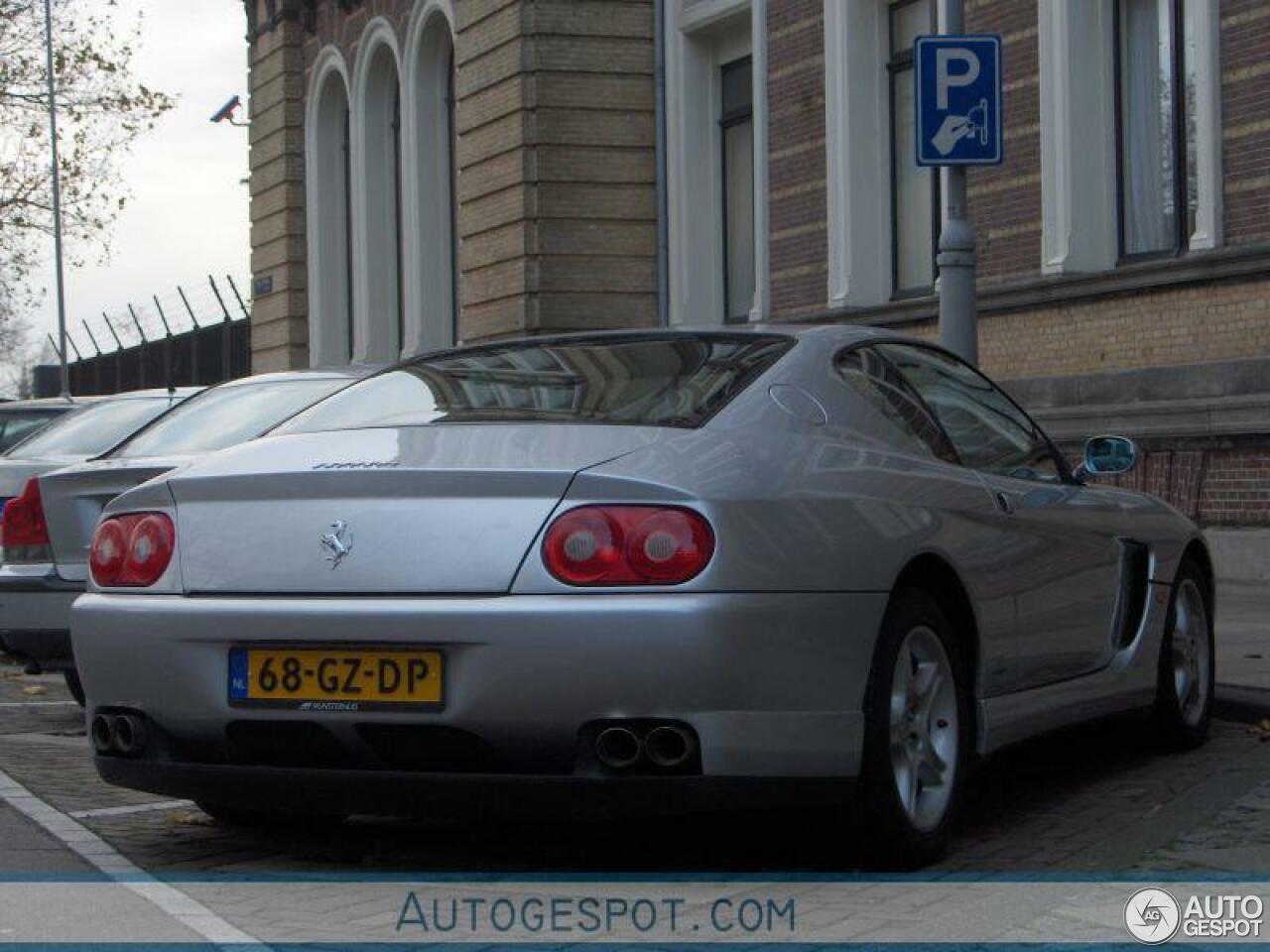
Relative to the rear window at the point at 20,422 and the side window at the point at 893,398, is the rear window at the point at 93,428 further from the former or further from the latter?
the side window at the point at 893,398

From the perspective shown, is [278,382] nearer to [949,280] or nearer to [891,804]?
[949,280]

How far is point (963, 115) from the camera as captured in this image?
11.9 m

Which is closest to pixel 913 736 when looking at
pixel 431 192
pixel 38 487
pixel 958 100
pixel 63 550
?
pixel 63 550

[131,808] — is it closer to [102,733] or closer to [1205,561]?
[102,733]

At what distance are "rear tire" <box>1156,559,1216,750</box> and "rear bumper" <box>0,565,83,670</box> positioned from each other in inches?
168

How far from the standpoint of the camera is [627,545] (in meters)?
5.36

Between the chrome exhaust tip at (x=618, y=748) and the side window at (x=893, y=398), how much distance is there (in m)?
1.44

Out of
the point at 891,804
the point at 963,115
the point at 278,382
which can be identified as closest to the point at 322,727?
the point at 891,804

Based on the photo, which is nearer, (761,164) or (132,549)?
(132,549)

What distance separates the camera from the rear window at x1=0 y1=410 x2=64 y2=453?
1769cm

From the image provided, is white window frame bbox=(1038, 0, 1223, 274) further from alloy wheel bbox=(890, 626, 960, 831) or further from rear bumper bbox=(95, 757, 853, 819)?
rear bumper bbox=(95, 757, 853, 819)

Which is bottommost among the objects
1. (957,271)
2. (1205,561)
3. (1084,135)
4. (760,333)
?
(1205,561)

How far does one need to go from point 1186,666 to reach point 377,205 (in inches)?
943

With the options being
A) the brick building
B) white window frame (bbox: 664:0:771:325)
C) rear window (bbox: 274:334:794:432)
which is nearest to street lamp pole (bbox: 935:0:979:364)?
the brick building
